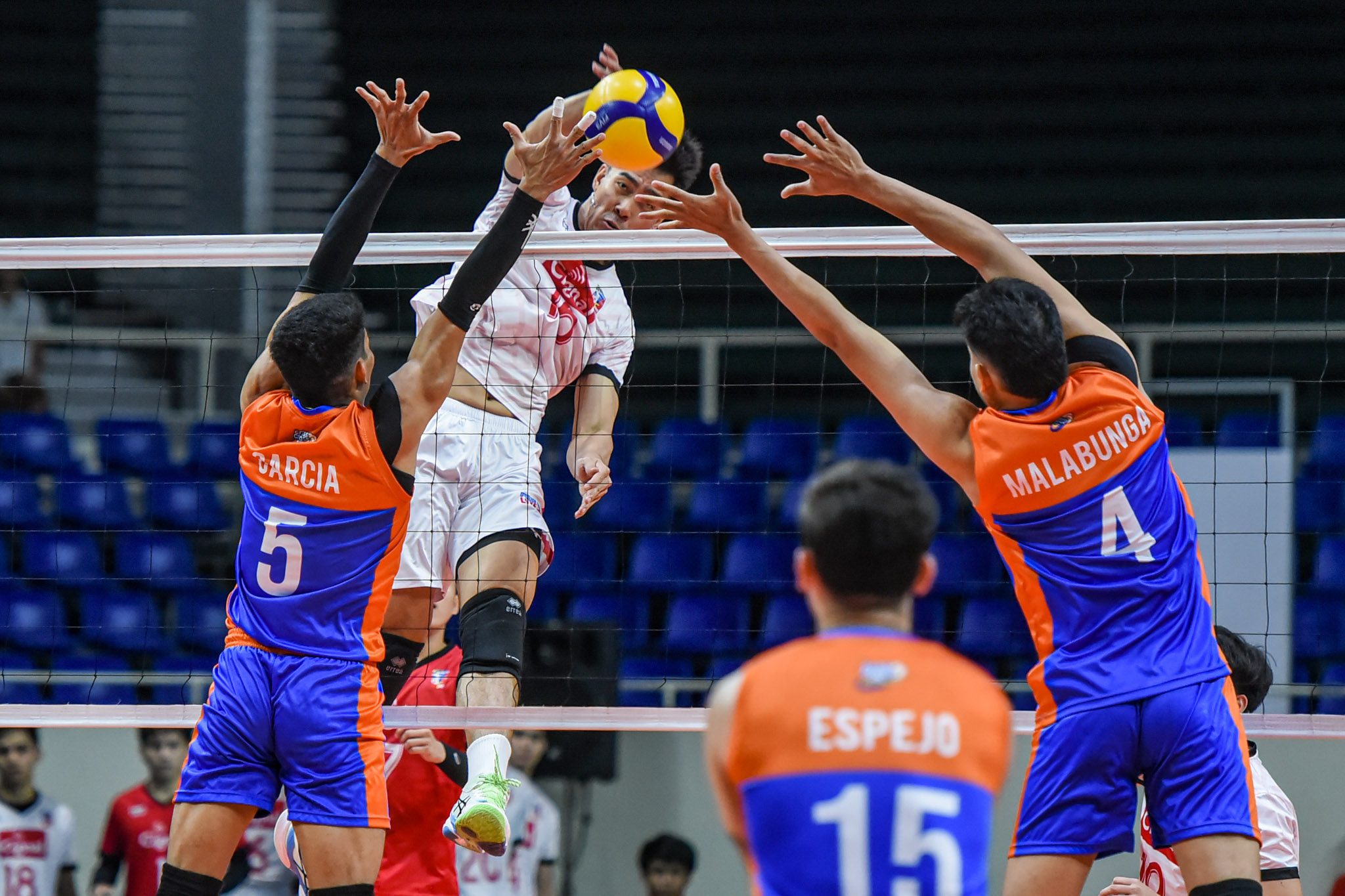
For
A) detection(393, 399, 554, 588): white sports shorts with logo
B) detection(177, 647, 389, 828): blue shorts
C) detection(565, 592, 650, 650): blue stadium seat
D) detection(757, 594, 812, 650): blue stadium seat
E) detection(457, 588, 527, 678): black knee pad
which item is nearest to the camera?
detection(177, 647, 389, 828): blue shorts

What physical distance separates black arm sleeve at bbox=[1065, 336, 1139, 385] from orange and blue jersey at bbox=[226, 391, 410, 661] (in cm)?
203

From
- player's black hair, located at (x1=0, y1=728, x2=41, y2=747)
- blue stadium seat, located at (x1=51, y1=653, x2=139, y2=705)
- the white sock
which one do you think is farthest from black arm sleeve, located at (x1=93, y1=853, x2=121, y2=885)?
the white sock

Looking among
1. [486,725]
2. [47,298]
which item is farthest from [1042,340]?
[47,298]

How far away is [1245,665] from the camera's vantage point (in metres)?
4.58

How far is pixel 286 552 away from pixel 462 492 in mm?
1332

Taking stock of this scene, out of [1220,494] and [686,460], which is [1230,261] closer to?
[1220,494]

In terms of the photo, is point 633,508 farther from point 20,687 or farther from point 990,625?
point 20,687

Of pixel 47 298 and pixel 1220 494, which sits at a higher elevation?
pixel 47 298

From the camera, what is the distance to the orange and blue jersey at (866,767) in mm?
2463

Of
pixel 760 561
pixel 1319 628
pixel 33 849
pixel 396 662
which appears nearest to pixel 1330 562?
pixel 1319 628

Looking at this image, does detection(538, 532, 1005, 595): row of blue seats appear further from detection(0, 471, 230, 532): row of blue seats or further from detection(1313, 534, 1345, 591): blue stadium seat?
detection(0, 471, 230, 532): row of blue seats

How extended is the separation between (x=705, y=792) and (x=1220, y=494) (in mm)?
3480

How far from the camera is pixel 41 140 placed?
12023 mm

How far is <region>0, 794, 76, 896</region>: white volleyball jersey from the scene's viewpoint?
815 cm
